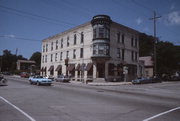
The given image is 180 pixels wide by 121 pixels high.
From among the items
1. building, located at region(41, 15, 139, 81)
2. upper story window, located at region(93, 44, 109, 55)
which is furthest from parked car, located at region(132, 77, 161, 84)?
upper story window, located at region(93, 44, 109, 55)

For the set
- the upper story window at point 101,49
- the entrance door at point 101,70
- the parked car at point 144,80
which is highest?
the upper story window at point 101,49

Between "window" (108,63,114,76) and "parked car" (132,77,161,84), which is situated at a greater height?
"window" (108,63,114,76)

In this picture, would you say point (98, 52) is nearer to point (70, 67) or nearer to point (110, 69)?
point (110, 69)

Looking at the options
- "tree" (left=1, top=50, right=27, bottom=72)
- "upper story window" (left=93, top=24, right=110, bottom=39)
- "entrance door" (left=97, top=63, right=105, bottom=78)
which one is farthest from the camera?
"tree" (left=1, top=50, right=27, bottom=72)

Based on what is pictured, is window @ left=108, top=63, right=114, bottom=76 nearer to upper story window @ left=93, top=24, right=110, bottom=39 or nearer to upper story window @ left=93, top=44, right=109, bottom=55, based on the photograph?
upper story window @ left=93, top=44, right=109, bottom=55

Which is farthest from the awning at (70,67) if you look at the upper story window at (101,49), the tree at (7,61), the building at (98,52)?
the tree at (7,61)

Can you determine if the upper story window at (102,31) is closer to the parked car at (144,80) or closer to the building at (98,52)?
the building at (98,52)

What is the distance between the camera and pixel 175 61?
50.3 metres

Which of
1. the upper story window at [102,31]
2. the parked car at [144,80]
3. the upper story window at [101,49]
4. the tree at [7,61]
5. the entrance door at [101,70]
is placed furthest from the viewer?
the tree at [7,61]

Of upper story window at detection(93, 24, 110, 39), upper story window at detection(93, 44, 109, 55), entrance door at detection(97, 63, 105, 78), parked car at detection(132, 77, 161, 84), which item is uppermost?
upper story window at detection(93, 24, 110, 39)

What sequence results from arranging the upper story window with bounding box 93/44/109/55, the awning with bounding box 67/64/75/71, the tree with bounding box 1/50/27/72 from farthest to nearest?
the tree with bounding box 1/50/27/72, the awning with bounding box 67/64/75/71, the upper story window with bounding box 93/44/109/55

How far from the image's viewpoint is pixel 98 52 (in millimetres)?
34094

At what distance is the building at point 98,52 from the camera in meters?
34.1

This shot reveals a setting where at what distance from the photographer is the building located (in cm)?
3409
